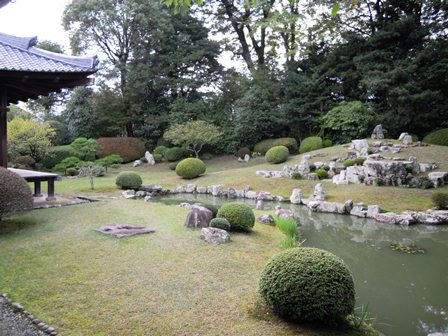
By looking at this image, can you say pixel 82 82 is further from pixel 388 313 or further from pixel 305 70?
pixel 305 70

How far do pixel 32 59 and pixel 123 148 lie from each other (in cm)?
1811

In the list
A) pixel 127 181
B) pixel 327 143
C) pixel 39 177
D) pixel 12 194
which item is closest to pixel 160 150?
pixel 127 181

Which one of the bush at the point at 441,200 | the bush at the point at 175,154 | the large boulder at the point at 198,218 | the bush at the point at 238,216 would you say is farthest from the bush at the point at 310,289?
the bush at the point at 175,154

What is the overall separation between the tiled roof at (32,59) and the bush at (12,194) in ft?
8.43

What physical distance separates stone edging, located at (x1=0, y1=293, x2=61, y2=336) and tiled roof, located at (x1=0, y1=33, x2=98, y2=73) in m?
5.73

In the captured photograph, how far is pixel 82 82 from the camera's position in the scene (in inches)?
373

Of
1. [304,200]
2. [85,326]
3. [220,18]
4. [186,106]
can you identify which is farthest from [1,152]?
→ [220,18]

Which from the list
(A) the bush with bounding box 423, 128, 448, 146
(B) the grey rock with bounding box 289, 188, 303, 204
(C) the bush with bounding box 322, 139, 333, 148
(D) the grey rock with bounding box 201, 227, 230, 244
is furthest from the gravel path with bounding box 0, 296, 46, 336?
(C) the bush with bounding box 322, 139, 333, 148

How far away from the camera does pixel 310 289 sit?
4184 millimetres

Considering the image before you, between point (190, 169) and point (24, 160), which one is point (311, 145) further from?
point (24, 160)

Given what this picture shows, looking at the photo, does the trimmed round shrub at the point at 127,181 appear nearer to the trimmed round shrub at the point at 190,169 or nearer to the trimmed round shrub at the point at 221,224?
the trimmed round shrub at the point at 190,169

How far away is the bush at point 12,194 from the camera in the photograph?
7359 millimetres

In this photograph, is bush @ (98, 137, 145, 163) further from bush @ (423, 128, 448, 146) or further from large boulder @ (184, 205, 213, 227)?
bush @ (423, 128, 448, 146)

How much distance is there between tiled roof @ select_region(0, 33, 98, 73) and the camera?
859 centimetres
